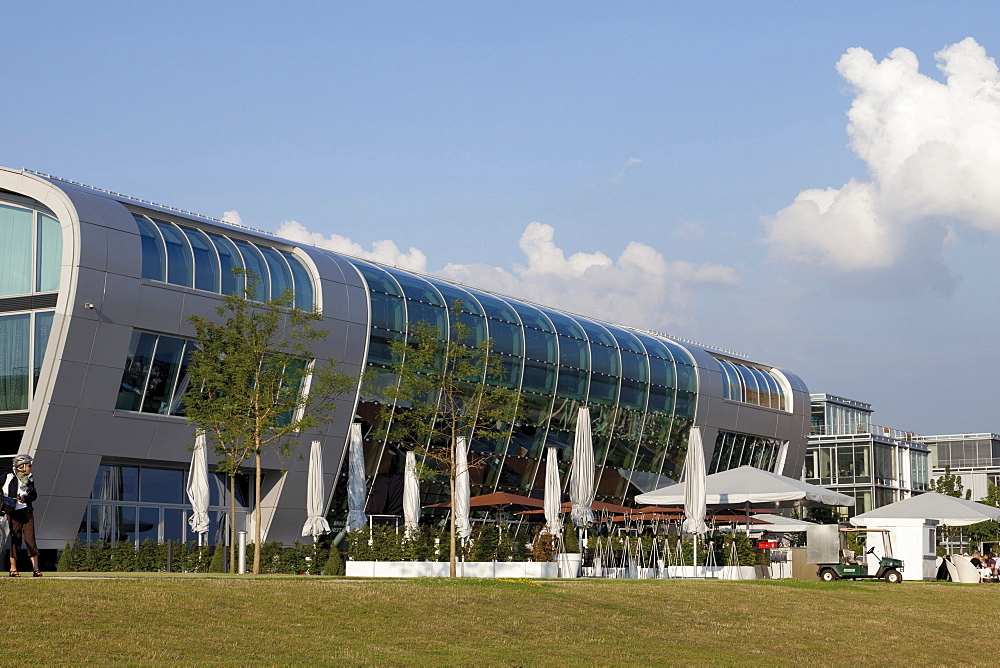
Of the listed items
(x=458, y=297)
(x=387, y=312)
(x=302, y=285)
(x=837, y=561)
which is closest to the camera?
(x=837, y=561)

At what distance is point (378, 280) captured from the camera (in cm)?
4403

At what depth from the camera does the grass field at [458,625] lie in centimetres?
1491

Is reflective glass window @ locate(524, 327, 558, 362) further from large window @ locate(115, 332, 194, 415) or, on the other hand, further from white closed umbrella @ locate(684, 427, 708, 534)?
large window @ locate(115, 332, 194, 415)

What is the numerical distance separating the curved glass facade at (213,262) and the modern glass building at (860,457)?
5203 cm

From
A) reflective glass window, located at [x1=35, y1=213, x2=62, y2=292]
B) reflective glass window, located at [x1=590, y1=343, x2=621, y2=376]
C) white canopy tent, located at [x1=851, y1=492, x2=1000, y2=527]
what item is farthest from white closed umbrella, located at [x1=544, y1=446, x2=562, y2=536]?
reflective glass window, located at [x1=35, y1=213, x2=62, y2=292]

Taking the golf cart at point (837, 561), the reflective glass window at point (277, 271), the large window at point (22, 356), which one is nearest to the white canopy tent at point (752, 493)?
the golf cart at point (837, 561)

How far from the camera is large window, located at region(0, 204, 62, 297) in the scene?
34844 mm

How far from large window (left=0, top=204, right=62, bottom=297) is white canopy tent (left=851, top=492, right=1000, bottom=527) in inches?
1062

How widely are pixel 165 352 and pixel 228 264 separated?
12.0 ft

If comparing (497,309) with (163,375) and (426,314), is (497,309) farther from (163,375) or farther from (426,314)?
(163,375)

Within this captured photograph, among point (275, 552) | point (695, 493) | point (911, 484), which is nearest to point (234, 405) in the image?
point (275, 552)

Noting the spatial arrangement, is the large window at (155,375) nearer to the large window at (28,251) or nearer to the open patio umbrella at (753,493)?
the large window at (28,251)

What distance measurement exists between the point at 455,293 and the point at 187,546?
54.4 ft

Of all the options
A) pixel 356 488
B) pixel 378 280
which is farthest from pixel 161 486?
pixel 378 280
